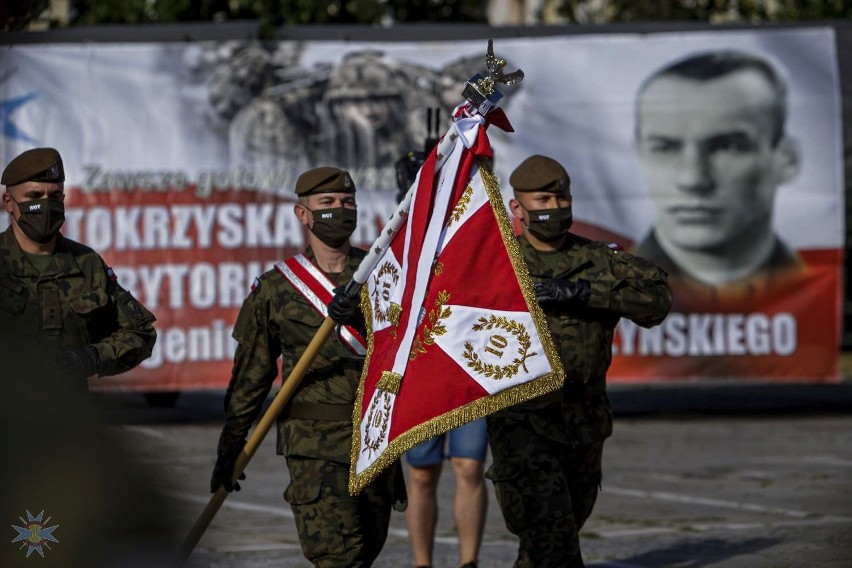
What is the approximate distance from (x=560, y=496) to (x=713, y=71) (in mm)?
8156

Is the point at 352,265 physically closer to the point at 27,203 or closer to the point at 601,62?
the point at 27,203

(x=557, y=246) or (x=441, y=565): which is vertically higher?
(x=557, y=246)

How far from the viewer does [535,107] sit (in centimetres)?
1367

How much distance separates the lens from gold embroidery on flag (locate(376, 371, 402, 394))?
18.5 ft

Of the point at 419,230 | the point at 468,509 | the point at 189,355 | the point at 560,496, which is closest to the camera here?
the point at 419,230

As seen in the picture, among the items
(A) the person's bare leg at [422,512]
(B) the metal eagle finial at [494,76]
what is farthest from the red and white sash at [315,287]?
(A) the person's bare leg at [422,512]

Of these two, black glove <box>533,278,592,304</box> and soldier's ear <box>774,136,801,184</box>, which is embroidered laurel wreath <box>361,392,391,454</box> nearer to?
black glove <box>533,278,592,304</box>

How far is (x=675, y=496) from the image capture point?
10.5 meters

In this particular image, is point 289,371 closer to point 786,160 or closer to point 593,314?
point 593,314

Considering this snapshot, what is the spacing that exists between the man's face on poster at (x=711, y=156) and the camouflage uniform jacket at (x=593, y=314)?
7184mm

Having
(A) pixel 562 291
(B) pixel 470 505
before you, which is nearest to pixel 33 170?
(A) pixel 562 291

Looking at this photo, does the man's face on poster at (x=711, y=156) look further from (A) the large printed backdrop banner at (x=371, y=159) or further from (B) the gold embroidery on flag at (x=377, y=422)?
(B) the gold embroidery on flag at (x=377, y=422)

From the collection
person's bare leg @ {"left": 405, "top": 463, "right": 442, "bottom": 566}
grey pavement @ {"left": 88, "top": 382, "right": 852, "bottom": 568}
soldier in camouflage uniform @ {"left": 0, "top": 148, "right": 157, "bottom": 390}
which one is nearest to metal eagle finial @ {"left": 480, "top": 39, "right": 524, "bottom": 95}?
soldier in camouflage uniform @ {"left": 0, "top": 148, "right": 157, "bottom": 390}

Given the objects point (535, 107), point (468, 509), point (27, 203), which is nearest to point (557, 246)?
point (468, 509)
